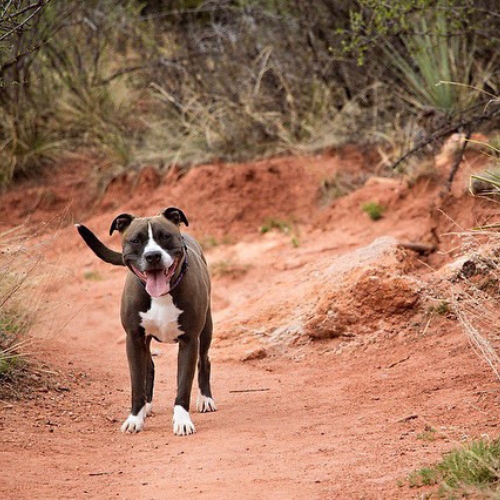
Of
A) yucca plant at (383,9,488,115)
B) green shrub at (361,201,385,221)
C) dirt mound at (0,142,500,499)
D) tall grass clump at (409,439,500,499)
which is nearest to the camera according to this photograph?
tall grass clump at (409,439,500,499)

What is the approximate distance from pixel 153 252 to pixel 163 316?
1.91 ft

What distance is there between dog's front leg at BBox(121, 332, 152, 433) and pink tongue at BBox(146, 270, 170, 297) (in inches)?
17.6

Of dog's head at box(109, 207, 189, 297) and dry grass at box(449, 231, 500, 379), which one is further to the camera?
dog's head at box(109, 207, 189, 297)

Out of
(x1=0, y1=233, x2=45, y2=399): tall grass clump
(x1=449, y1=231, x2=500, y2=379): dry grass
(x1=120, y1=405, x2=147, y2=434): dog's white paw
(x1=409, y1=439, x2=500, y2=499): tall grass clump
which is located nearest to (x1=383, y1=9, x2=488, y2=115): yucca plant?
(x1=449, y1=231, x2=500, y2=379): dry grass

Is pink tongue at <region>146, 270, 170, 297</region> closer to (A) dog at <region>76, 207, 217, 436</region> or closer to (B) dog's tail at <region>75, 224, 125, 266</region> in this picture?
(A) dog at <region>76, 207, 217, 436</region>

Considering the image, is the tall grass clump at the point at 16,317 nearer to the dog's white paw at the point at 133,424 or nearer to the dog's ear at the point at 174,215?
the dog's white paw at the point at 133,424

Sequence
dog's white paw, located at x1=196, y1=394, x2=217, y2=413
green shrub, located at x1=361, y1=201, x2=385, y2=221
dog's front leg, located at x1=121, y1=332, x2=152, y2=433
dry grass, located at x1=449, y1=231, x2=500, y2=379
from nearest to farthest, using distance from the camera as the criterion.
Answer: dry grass, located at x1=449, y1=231, x2=500, y2=379
dog's front leg, located at x1=121, y1=332, x2=152, y2=433
dog's white paw, located at x1=196, y1=394, x2=217, y2=413
green shrub, located at x1=361, y1=201, x2=385, y2=221

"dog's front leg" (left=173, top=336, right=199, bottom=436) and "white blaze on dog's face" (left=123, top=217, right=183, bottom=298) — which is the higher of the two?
"white blaze on dog's face" (left=123, top=217, right=183, bottom=298)

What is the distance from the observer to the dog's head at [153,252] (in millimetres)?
6543

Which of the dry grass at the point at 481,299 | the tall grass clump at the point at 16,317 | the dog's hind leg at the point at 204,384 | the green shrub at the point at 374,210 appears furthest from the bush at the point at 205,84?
the dog's hind leg at the point at 204,384

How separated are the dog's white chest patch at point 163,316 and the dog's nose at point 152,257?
0.45m

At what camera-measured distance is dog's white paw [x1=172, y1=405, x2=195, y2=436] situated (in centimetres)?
668

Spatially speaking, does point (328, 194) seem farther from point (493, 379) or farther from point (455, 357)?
point (493, 379)

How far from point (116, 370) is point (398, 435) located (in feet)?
12.0
